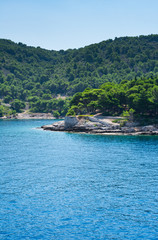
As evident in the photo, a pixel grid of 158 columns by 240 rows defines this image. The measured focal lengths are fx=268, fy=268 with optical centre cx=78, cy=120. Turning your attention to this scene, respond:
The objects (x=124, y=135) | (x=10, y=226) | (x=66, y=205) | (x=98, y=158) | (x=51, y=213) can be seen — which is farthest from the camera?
(x=124, y=135)

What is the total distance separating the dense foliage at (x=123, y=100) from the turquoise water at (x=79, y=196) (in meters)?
55.4

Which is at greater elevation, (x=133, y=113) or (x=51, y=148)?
(x=133, y=113)

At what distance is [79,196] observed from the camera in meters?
39.8

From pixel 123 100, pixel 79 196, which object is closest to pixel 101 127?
pixel 123 100

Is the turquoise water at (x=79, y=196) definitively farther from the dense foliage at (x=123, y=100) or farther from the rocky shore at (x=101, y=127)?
the dense foliage at (x=123, y=100)

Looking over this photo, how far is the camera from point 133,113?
430 ft

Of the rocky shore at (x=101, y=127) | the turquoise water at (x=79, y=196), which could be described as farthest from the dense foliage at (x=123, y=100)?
the turquoise water at (x=79, y=196)

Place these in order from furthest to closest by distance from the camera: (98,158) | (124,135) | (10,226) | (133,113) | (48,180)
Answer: (133,113)
(124,135)
(98,158)
(48,180)
(10,226)

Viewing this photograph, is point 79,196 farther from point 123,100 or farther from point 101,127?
point 123,100

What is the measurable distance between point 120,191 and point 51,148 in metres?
44.7

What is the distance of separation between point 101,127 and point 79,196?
81.4 metres

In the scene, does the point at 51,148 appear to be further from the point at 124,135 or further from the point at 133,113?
the point at 133,113

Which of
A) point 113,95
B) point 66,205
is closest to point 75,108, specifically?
point 113,95

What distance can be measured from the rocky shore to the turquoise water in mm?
44499
